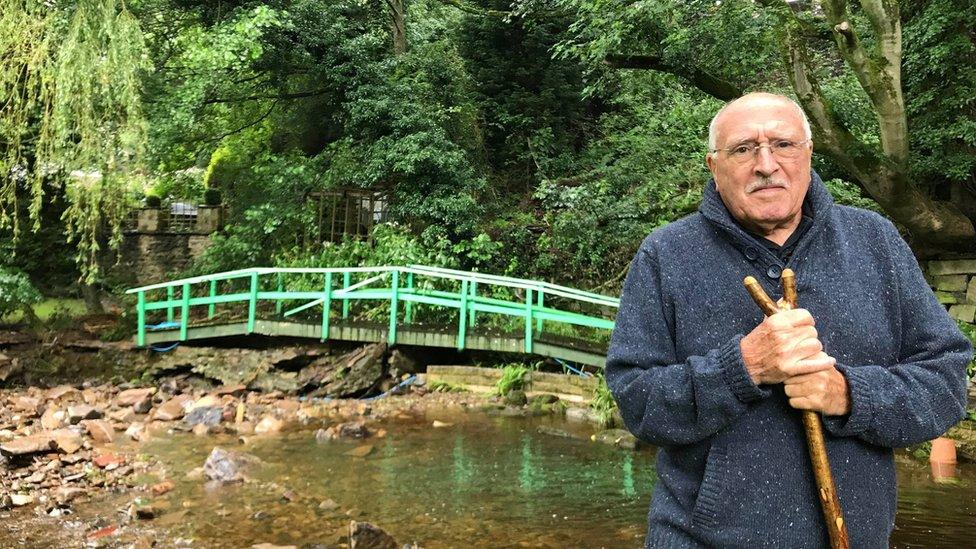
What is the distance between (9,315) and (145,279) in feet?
20.1

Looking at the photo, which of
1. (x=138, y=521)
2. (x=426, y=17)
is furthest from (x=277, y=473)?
(x=426, y=17)

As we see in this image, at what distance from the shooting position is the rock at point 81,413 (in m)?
8.56

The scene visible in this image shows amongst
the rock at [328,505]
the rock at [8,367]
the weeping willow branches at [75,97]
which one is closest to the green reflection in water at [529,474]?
the rock at [328,505]

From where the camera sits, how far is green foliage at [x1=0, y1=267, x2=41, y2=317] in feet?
35.0

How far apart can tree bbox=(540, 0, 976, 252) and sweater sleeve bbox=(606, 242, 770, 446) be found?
6.58 m

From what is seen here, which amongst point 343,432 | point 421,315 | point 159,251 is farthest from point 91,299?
point 343,432

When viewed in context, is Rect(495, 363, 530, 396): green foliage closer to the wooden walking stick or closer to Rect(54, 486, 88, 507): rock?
Rect(54, 486, 88, 507): rock

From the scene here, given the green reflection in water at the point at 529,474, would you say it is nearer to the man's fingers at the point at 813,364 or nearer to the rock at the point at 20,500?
the rock at the point at 20,500

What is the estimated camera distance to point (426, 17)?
16.6m

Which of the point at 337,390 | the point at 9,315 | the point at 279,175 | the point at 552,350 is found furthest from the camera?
the point at 279,175

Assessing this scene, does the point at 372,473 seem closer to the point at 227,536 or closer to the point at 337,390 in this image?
the point at 227,536

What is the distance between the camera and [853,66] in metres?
7.09

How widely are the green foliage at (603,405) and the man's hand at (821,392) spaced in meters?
6.68

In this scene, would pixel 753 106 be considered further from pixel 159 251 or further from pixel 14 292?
pixel 159 251
